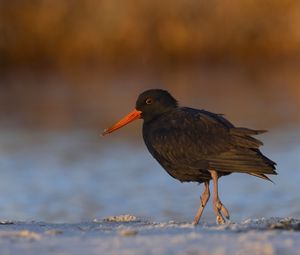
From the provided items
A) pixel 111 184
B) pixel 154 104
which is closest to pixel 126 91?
pixel 111 184

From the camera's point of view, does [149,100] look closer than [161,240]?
No

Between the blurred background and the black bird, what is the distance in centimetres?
428

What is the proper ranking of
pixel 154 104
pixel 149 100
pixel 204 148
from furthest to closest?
pixel 149 100
pixel 154 104
pixel 204 148

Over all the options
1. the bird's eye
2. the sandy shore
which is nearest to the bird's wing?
the bird's eye

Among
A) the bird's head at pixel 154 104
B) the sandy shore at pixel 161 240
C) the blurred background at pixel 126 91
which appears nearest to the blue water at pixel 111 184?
the blurred background at pixel 126 91

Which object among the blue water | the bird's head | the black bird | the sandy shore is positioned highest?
the blue water

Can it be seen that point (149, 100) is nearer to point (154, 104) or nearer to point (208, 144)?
point (154, 104)

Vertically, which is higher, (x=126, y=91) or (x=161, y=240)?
(x=126, y=91)

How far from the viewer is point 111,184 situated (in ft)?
62.6

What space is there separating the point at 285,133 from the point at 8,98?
11.2 metres

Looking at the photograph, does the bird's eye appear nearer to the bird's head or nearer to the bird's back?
the bird's head

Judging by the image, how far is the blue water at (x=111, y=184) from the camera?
16641mm

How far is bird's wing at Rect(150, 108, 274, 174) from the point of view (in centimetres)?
1009

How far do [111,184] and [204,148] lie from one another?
8.88 metres
